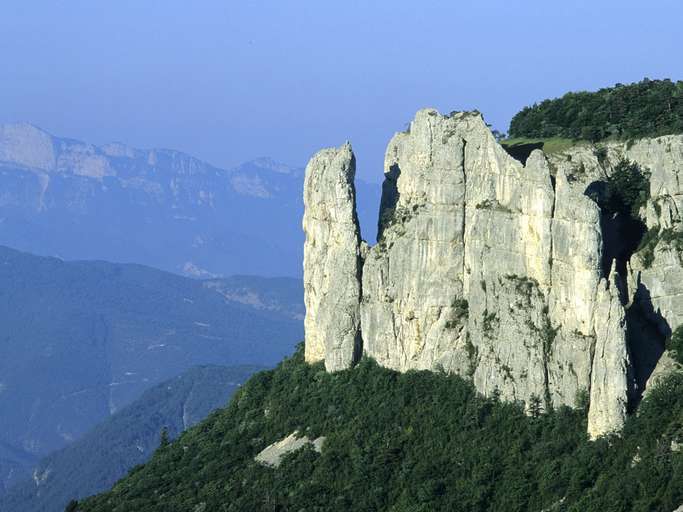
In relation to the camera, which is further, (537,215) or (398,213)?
(398,213)

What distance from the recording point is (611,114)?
347ft

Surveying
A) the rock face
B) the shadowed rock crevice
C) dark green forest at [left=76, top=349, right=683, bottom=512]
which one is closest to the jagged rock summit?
the shadowed rock crevice

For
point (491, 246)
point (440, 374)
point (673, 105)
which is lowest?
point (440, 374)

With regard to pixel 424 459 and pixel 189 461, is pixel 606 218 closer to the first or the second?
pixel 424 459

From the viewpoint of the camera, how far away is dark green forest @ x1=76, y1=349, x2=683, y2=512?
278 ft

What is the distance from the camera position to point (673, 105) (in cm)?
10456

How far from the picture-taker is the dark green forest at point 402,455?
84.7m

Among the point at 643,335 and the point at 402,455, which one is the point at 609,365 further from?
the point at 402,455

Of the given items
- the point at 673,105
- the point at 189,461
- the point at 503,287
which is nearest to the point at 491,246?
the point at 503,287

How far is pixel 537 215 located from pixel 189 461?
104 feet

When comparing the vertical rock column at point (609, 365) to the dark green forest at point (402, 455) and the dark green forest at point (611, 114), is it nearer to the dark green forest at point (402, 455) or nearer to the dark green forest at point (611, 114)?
the dark green forest at point (402, 455)

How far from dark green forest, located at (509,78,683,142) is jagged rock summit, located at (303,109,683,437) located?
10.4ft

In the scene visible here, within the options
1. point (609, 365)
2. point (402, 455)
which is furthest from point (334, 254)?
point (609, 365)

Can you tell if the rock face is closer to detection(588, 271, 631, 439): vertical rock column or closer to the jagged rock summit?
the jagged rock summit
